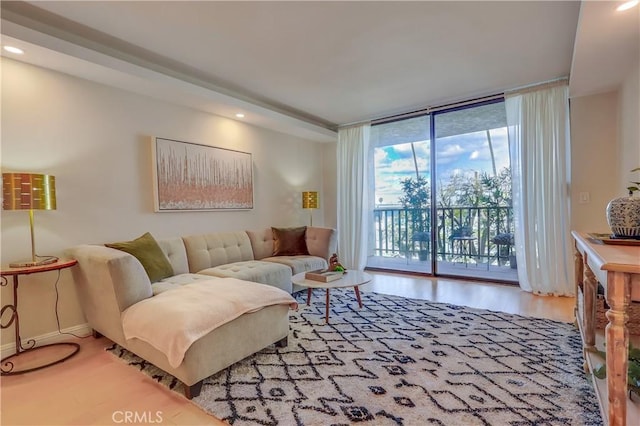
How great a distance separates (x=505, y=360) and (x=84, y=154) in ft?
12.3

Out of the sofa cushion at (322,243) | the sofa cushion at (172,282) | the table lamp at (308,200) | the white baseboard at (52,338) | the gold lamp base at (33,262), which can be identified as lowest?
the white baseboard at (52,338)

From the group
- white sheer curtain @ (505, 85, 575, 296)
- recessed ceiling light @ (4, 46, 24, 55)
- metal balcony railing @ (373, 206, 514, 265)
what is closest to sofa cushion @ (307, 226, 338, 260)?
metal balcony railing @ (373, 206, 514, 265)

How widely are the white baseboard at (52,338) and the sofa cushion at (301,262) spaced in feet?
6.10

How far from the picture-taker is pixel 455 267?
5035mm

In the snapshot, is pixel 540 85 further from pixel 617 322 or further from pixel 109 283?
pixel 109 283

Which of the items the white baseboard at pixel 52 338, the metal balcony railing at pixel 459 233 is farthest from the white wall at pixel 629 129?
the white baseboard at pixel 52 338

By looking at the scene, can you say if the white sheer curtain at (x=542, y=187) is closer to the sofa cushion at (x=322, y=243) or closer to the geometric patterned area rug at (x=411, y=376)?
the geometric patterned area rug at (x=411, y=376)

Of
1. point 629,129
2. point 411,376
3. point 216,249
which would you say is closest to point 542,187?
point 629,129

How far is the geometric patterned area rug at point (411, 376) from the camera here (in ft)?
5.05

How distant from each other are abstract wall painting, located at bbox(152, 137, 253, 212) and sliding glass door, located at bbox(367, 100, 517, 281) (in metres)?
2.24

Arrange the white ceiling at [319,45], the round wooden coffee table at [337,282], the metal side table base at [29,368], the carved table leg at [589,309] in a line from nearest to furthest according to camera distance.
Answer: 1. the carved table leg at [589,309]
2. the metal side table base at [29,368]
3. the white ceiling at [319,45]
4. the round wooden coffee table at [337,282]

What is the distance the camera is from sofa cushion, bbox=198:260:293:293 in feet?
10.1

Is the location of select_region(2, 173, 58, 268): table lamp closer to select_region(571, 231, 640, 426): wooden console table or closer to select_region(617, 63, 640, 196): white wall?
select_region(571, 231, 640, 426): wooden console table

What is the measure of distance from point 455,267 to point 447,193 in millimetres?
1229
